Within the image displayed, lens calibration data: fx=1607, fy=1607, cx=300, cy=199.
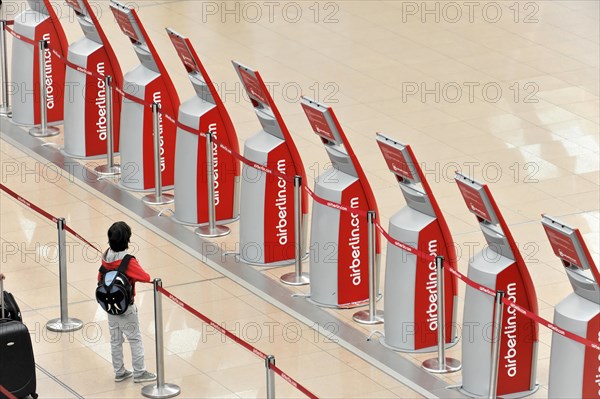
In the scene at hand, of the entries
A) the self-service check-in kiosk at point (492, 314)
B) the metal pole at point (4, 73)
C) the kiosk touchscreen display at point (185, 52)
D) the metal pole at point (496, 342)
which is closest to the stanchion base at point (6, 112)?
the metal pole at point (4, 73)

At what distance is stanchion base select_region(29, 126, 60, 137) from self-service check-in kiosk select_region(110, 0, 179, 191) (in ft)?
5.61

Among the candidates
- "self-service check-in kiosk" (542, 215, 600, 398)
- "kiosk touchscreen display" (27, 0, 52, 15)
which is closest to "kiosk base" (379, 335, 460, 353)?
"self-service check-in kiosk" (542, 215, 600, 398)

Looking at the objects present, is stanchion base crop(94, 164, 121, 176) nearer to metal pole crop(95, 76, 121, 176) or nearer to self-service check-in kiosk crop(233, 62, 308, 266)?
metal pole crop(95, 76, 121, 176)

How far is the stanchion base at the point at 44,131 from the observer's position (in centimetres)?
1504

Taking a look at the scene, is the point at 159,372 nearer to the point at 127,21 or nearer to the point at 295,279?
the point at 295,279

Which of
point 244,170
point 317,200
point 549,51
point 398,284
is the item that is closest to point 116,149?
point 244,170

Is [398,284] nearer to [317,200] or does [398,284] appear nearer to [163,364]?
[317,200]

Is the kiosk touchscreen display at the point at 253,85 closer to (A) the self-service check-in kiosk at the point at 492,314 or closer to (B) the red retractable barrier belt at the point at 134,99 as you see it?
(B) the red retractable barrier belt at the point at 134,99

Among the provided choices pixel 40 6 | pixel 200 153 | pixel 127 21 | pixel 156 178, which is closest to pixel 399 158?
pixel 200 153

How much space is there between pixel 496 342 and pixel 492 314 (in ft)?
0.64

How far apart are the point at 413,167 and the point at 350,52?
7.57 m

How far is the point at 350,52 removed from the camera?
17.8m

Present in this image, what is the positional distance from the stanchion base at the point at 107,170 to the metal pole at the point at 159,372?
4159mm

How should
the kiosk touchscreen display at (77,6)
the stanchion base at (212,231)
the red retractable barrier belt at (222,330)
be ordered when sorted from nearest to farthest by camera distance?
1. the red retractable barrier belt at (222,330)
2. the stanchion base at (212,231)
3. the kiosk touchscreen display at (77,6)
